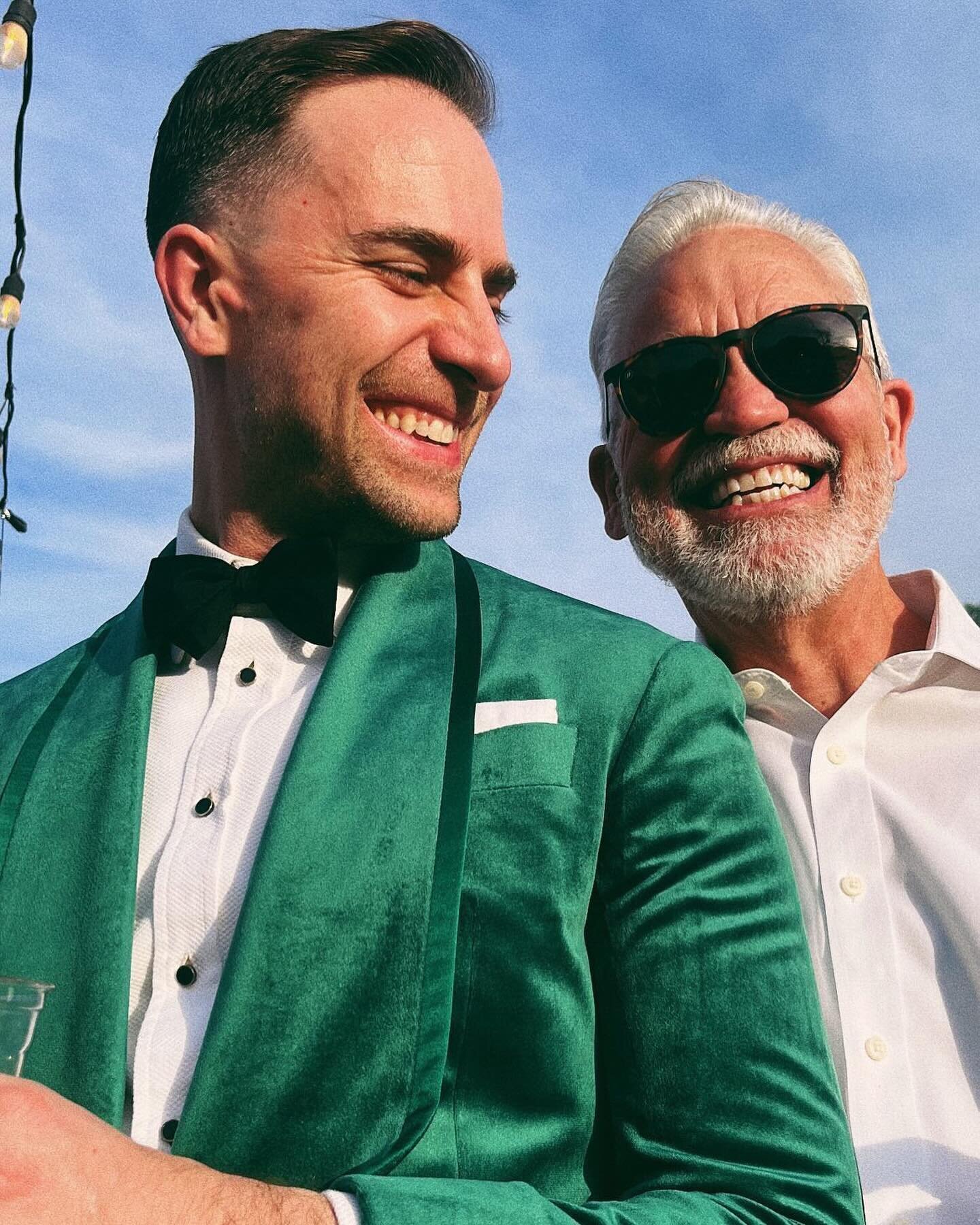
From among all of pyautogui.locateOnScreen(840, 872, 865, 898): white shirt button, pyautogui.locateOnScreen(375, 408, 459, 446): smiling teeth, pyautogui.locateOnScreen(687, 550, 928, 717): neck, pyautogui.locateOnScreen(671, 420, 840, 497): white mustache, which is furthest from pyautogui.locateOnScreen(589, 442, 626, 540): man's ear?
pyautogui.locateOnScreen(840, 872, 865, 898): white shirt button

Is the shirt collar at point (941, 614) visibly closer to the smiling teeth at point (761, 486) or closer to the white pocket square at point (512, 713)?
the smiling teeth at point (761, 486)

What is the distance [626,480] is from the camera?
12.3ft

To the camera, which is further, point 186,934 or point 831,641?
point 831,641

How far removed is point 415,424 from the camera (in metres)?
2.70

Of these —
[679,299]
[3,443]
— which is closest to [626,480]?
[679,299]

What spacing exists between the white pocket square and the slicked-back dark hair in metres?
1.35

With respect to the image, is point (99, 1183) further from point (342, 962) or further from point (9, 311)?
point (9, 311)

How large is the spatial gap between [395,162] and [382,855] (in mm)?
1523

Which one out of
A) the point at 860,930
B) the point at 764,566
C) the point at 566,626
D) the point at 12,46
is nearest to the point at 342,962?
the point at 566,626

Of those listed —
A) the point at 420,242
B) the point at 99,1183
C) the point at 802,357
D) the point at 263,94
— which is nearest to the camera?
the point at 99,1183

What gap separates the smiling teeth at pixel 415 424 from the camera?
106 inches

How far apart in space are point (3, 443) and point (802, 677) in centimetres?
250

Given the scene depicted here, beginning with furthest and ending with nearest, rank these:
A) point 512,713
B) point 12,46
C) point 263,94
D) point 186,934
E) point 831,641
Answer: point 831,641 → point 263,94 → point 12,46 → point 512,713 → point 186,934

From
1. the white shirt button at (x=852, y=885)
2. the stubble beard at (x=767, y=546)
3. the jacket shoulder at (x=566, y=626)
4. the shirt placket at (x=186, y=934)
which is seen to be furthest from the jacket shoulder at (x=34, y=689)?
the white shirt button at (x=852, y=885)
